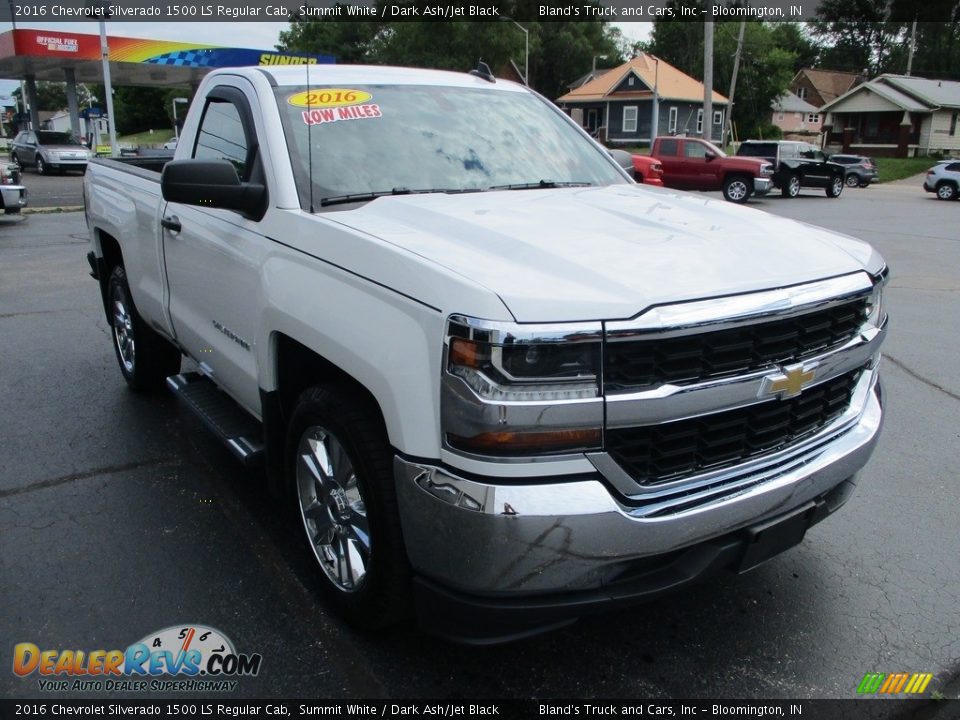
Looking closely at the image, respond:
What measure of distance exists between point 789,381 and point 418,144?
190 centimetres

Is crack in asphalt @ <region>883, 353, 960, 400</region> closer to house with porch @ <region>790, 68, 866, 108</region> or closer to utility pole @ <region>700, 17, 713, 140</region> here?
utility pole @ <region>700, 17, 713, 140</region>

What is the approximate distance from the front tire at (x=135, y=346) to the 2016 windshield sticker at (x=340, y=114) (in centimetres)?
239

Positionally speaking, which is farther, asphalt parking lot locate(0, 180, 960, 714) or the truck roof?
the truck roof

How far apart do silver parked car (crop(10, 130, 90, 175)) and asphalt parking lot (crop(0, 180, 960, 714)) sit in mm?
29602

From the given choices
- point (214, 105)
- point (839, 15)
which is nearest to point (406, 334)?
point (214, 105)

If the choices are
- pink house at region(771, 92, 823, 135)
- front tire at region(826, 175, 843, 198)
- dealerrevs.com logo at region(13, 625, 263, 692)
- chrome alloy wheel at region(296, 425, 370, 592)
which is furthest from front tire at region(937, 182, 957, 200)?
pink house at region(771, 92, 823, 135)

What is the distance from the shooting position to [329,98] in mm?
3430

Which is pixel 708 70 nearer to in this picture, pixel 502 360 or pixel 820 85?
pixel 502 360

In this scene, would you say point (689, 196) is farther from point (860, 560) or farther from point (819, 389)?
point (860, 560)

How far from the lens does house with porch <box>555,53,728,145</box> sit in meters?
56.2

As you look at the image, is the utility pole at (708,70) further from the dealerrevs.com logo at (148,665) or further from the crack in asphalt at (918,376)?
the dealerrevs.com logo at (148,665)

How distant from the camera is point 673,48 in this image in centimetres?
8019

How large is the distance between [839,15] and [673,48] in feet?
69.9

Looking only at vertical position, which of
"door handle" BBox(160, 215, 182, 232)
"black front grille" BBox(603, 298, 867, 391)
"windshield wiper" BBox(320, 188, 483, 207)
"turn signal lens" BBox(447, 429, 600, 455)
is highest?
"windshield wiper" BBox(320, 188, 483, 207)
